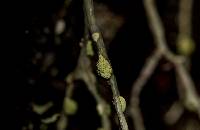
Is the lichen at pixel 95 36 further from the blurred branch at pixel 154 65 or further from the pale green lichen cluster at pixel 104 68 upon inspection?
the blurred branch at pixel 154 65

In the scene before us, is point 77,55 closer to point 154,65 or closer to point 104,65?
point 154,65

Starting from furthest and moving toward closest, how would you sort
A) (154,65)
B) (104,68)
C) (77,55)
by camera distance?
(154,65)
(77,55)
(104,68)

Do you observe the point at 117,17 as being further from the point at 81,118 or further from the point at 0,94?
the point at 0,94

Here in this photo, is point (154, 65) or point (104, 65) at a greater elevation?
point (154, 65)

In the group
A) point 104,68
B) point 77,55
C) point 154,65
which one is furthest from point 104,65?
point 154,65

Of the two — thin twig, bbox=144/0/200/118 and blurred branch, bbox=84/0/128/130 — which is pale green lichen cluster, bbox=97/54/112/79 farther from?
thin twig, bbox=144/0/200/118

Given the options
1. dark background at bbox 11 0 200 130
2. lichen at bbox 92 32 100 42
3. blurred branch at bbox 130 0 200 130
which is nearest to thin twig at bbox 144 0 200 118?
blurred branch at bbox 130 0 200 130

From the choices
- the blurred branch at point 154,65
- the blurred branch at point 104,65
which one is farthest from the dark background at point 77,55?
the blurred branch at point 104,65

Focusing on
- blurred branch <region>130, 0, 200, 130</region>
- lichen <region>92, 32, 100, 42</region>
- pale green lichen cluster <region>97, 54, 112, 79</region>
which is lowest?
pale green lichen cluster <region>97, 54, 112, 79</region>
